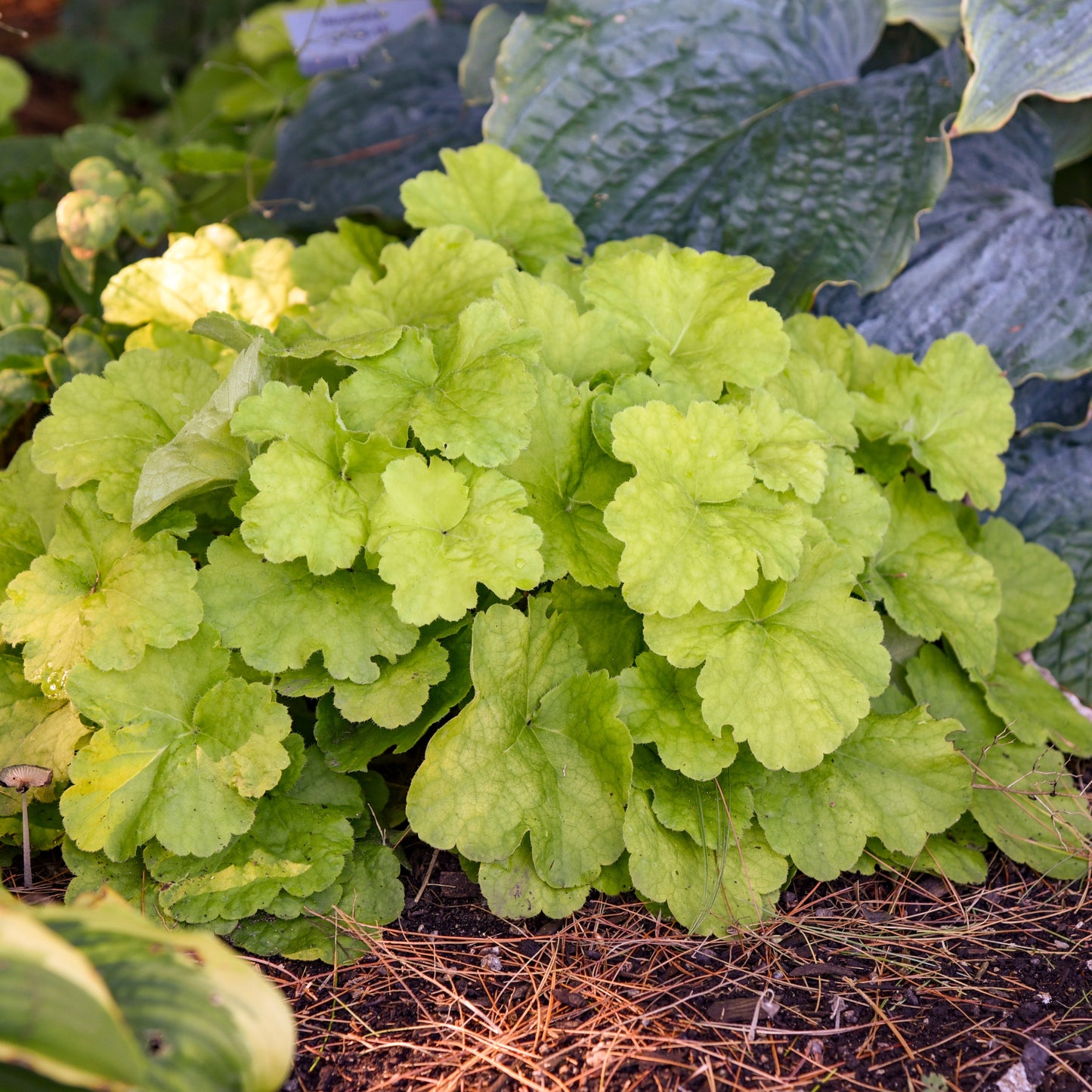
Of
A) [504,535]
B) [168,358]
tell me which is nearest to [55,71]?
[168,358]

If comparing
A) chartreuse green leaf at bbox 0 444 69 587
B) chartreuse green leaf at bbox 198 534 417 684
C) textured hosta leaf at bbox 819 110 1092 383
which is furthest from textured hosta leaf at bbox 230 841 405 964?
textured hosta leaf at bbox 819 110 1092 383

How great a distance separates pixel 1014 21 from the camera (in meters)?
1.67

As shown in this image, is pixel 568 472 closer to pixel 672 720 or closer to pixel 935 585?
pixel 672 720

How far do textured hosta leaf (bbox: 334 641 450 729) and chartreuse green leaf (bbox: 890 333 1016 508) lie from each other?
0.83m

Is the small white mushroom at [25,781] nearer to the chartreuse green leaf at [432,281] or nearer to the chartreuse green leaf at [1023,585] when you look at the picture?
the chartreuse green leaf at [432,281]

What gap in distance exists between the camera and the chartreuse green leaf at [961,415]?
5.03 feet

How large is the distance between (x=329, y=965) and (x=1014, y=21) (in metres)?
1.82

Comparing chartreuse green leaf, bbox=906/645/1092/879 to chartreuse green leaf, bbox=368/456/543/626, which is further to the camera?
chartreuse green leaf, bbox=906/645/1092/879

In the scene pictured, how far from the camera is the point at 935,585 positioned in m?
1.48

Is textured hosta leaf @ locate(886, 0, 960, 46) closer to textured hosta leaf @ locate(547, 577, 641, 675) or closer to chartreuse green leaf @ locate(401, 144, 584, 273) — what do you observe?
chartreuse green leaf @ locate(401, 144, 584, 273)

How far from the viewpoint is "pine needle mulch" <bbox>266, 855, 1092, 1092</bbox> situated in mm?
994

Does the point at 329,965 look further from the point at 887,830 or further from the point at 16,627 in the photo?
the point at 887,830

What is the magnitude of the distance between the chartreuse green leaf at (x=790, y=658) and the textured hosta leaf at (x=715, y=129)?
0.75 meters

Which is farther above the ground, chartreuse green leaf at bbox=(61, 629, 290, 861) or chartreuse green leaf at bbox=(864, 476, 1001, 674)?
chartreuse green leaf at bbox=(61, 629, 290, 861)
